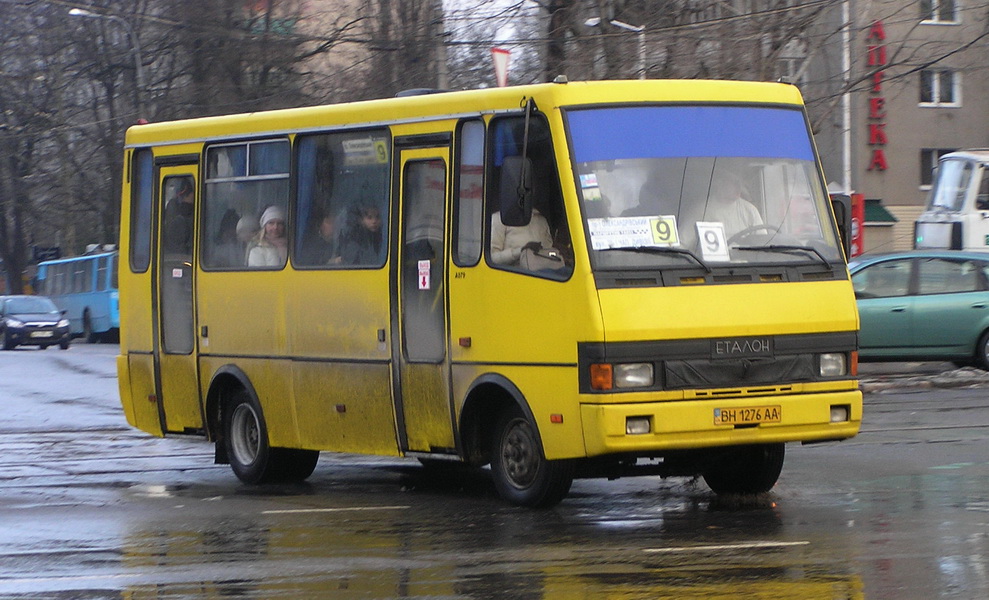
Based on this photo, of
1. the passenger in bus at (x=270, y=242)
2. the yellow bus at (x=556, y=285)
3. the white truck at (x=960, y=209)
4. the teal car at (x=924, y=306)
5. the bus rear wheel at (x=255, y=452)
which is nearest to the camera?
the yellow bus at (x=556, y=285)

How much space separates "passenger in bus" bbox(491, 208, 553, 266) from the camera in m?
9.65

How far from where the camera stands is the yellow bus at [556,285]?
30.5 ft

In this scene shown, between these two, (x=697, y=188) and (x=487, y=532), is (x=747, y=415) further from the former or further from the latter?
(x=487, y=532)

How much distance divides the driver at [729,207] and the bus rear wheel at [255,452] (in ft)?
13.7

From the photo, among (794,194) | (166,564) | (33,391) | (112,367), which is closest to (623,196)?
(794,194)

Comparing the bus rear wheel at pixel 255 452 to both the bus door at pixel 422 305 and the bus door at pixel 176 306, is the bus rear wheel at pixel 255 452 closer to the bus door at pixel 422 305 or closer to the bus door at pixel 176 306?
the bus door at pixel 176 306

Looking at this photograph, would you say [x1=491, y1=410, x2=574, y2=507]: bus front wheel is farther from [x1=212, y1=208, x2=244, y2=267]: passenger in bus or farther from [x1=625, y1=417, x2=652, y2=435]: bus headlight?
[x1=212, y1=208, x2=244, y2=267]: passenger in bus

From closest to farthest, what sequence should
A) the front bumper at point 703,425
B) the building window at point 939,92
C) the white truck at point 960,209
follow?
the front bumper at point 703,425
the white truck at point 960,209
the building window at point 939,92

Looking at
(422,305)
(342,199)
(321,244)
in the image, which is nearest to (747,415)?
(422,305)

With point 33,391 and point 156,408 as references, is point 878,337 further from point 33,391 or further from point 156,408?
point 33,391

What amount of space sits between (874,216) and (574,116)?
41875 millimetres

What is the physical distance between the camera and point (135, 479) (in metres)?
12.8

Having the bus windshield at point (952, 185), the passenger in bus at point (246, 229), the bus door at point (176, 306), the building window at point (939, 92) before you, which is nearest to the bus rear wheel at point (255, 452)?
the bus door at point (176, 306)

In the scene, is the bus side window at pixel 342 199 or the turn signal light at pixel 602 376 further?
the bus side window at pixel 342 199
